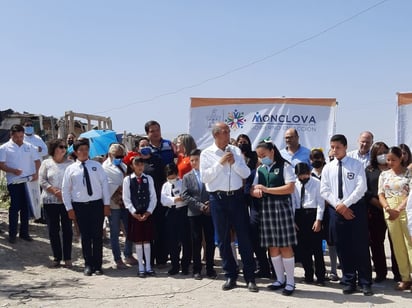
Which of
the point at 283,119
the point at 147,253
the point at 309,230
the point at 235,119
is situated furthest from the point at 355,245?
the point at 235,119

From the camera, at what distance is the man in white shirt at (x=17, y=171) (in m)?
7.78

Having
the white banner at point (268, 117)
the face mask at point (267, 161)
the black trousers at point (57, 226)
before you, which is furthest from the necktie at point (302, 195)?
the black trousers at point (57, 226)

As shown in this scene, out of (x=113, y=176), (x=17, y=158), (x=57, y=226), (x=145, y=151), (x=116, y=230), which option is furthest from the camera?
(x=17, y=158)

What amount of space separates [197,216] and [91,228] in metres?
1.51

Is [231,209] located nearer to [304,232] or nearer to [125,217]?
[304,232]

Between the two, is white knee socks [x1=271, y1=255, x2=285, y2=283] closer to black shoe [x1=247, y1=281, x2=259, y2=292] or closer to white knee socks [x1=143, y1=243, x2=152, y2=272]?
black shoe [x1=247, y1=281, x2=259, y2=292]

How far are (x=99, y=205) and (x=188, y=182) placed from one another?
131cm

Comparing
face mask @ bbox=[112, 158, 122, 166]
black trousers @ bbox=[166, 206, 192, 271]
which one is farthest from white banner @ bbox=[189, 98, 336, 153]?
black trousers @ bbox=[166, 206, 192, 271]

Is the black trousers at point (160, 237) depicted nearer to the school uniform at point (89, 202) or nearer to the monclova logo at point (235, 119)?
the school uniform at point (89, 202)

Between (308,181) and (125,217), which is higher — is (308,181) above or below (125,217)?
above

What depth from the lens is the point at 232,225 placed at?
19.2ft

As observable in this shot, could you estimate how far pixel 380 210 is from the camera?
6.23 m

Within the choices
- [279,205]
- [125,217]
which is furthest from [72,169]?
[279,205]

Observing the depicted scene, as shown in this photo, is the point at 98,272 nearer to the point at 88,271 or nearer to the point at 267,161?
the point at 88,271
